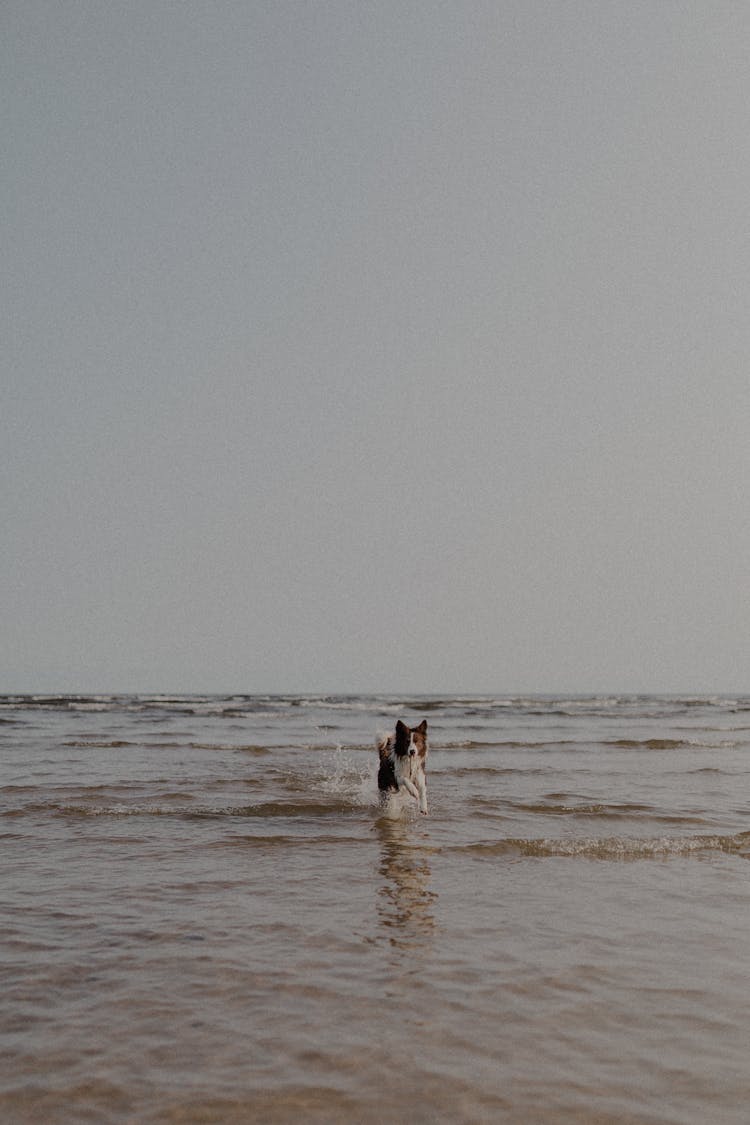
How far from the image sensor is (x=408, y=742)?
11578 mm

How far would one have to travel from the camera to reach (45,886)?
7.00m

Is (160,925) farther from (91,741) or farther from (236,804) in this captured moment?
(91,741)

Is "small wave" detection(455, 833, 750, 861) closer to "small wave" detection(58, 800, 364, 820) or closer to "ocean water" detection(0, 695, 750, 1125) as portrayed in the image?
"ocean water" detection(0, 695, 750, 1125)

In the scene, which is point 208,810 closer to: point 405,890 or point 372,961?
point 405,890

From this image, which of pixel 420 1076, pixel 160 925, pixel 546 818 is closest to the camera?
pixel 420 1076

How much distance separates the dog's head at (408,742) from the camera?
37.6ft

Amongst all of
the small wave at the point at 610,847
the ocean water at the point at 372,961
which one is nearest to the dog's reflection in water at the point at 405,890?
the ocean water at the point at 372,961

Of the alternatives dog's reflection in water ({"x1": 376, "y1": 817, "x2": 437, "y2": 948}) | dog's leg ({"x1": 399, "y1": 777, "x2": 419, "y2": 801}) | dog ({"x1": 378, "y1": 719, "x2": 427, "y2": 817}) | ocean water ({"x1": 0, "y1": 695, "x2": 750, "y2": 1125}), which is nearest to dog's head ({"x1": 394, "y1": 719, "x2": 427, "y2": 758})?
dog ({"x1": 378, "y1": 719, "x2": 427, "y2": 817})

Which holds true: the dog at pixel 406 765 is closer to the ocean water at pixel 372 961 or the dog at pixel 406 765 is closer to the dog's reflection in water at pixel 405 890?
the ocean water at pixel 372 961

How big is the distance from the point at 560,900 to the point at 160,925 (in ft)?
10.2

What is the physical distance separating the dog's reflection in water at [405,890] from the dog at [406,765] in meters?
1.16

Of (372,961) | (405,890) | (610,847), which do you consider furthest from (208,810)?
(372,961)

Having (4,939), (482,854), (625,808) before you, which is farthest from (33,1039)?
(625,808)

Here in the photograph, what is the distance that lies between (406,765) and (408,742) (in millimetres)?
365
